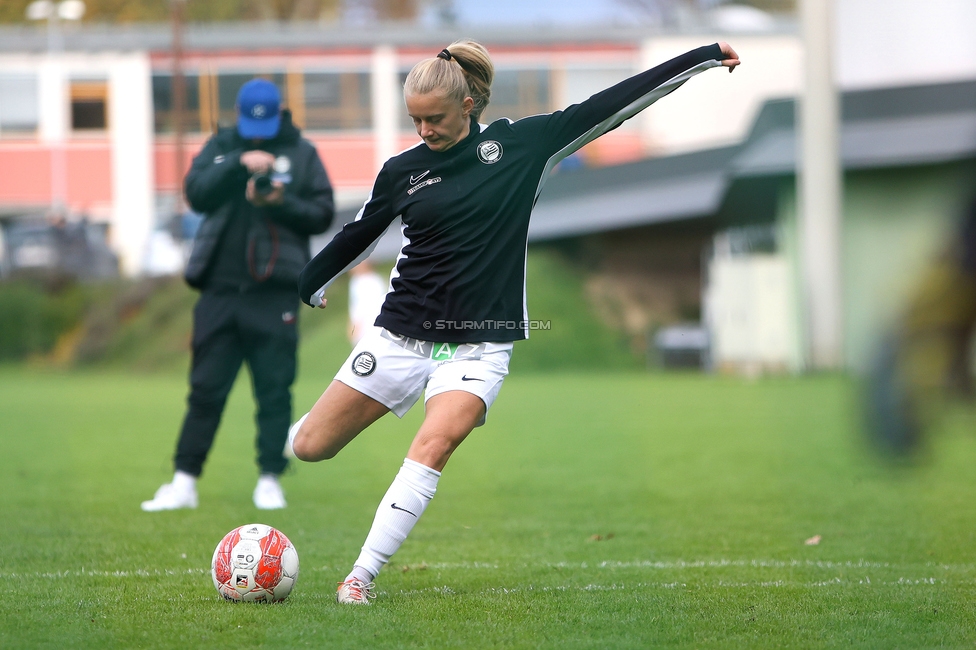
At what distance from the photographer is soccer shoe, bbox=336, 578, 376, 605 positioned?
468 cm

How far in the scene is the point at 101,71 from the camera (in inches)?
1468

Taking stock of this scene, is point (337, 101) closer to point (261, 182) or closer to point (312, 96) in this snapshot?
point (312, 96)

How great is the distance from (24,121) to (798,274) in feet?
79.3

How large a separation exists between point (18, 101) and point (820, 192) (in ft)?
83.4

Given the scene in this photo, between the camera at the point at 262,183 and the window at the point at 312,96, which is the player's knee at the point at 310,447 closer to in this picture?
the camera at the point at 262,183

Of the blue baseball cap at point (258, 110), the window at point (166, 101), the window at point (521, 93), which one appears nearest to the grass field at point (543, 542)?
the blue baseball cap at point (258, 110)

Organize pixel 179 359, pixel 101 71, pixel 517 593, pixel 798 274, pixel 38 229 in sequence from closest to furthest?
pixel 517 593, pixel 798 274, pixel 179 359, pixel 38 229, pixel 101 71

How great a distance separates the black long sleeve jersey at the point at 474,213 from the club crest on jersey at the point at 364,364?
0.50 feet

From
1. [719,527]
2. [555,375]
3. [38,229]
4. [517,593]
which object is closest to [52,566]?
[517,593]

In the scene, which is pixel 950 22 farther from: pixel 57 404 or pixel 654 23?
pixel 57 404

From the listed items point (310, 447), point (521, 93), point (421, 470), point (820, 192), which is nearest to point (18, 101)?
point (521, 93)

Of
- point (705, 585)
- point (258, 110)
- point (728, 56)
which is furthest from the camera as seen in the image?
point (258, 110)

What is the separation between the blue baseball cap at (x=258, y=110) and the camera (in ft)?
25.0

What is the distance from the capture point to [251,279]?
770 cm
